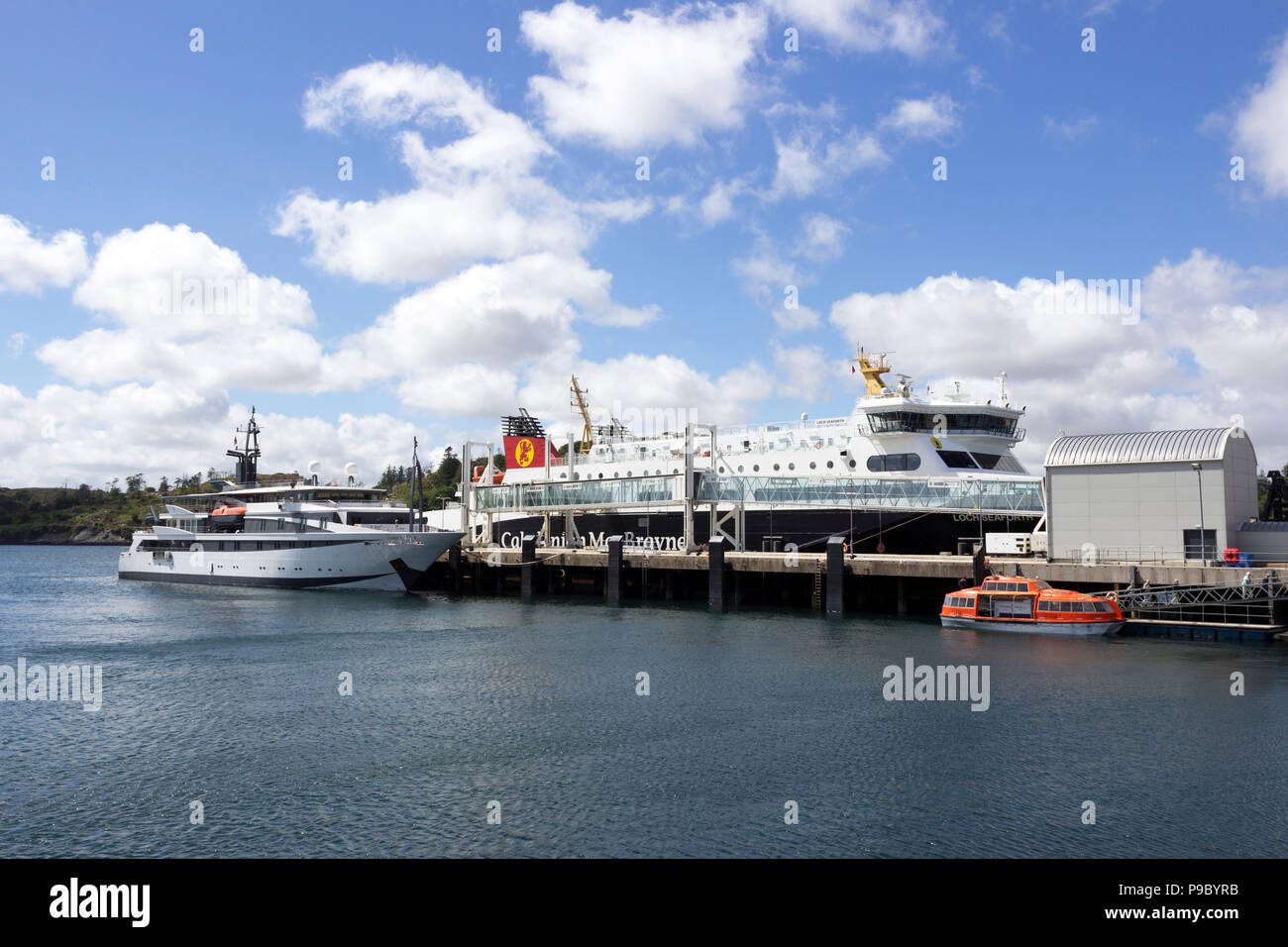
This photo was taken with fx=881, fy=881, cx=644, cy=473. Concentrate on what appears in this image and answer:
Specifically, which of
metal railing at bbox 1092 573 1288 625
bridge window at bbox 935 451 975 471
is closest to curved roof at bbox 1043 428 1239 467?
metal railing at bbox 1092 573 1288 625

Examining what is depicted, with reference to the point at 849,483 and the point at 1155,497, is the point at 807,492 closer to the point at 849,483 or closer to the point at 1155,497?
the point at 849,483

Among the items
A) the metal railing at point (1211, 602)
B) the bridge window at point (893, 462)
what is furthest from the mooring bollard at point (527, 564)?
the metal railing at point (1211, 602)

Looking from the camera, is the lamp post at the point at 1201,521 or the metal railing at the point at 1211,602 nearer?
the metal railing at the point at 1211,602

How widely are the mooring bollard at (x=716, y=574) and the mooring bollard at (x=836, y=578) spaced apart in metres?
6.67

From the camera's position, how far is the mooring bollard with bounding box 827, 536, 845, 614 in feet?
150

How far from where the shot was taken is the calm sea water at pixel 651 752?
15.9 metres

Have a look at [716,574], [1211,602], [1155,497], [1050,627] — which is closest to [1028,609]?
[1050,627]

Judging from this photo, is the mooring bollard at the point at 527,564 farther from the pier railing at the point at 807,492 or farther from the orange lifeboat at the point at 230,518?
the orange lifeboat at the point at 230,518

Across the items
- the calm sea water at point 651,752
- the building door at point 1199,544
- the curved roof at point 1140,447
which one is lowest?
the calm sea water at point 651,752

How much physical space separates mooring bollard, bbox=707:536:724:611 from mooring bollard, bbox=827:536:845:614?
667 centimetres

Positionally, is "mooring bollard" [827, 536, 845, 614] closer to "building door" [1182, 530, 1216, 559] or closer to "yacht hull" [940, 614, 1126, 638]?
"yacht hull" [940, 614, 1126, 638]

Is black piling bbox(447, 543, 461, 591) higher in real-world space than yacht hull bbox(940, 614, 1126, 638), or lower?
higher

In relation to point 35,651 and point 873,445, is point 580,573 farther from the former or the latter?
point 35,651

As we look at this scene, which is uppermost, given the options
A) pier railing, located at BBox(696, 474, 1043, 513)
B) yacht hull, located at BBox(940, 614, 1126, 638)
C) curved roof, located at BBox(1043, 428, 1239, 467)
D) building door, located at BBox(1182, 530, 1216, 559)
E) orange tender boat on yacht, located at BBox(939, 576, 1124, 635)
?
curved roof, located at BBox(1043, 428, 1239, 467)
